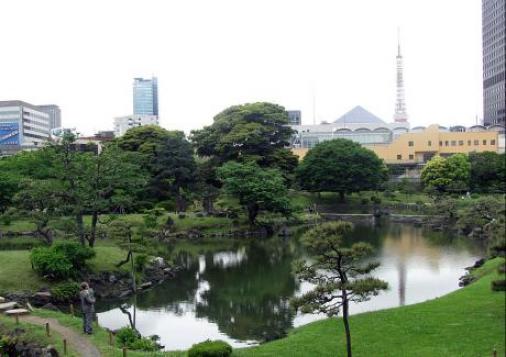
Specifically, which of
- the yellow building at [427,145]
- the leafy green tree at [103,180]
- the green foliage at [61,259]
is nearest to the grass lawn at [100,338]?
the green foliage at [61,259]

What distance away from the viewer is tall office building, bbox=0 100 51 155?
331 feet

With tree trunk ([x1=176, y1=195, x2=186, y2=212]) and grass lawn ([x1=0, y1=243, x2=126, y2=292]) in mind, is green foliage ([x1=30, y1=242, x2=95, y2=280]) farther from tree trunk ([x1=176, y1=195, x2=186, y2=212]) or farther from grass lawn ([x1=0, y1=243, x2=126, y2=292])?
tree trunk ([x1=176, y1=195, x2=186, y2=212])

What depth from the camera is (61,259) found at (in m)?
24.8

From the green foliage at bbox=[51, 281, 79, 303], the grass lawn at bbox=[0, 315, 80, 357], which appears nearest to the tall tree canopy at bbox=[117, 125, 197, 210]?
the green foliage at bbox=[51, 281, 79, 303]

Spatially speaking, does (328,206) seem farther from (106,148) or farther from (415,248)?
(106,148)

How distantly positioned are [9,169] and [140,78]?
157m

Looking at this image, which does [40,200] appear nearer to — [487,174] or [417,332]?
[417,332]

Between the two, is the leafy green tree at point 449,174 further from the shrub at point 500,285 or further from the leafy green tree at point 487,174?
the shrub at point 500,285

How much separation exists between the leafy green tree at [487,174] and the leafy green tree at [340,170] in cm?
972

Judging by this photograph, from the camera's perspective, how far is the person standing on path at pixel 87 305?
15.9 meters

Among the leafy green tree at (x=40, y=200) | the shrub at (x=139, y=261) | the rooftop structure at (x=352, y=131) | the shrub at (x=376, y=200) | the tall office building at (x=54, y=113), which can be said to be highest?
the tall office building at (x=54, y=113)

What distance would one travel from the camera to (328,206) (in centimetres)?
5838

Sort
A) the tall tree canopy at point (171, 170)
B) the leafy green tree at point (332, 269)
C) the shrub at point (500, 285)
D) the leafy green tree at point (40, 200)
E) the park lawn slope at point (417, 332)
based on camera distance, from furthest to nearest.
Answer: the tall tree canopy at point (171, 170)
the leafy green tree at point (40, 200)
the park lawn slope at point (417, 332)
the leafy green tree at point (332, 269)
the shrub at point (500, 285)

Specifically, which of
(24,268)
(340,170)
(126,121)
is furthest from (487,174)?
(126,121)
